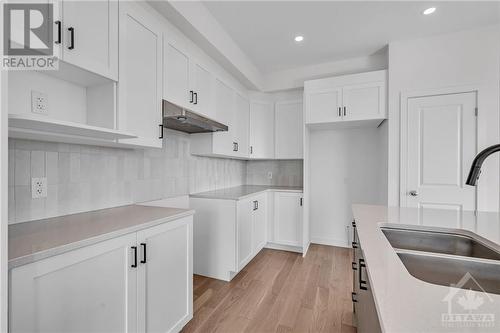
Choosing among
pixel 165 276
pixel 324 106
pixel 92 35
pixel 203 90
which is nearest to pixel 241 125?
pixel 203 90

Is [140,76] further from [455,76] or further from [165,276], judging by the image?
[455,76]

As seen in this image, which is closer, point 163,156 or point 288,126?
point 163,156

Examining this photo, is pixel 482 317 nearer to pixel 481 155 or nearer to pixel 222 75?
pixel 481 155

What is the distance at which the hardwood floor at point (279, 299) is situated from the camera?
1.78 metres

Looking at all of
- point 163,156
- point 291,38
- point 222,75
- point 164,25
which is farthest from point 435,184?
point 164,25

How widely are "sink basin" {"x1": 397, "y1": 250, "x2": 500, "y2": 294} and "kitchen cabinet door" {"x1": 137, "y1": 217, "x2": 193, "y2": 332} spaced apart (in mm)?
1299

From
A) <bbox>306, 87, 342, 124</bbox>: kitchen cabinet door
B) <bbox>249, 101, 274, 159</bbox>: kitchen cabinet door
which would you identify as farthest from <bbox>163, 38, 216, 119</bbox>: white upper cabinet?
<bbox>306, 87, 342, 124</bbox>: kitchen cabinet door

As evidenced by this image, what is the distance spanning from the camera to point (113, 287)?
115 centimetres

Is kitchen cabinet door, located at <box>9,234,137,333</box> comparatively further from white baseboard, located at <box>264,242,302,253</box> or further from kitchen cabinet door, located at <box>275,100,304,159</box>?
kitchen cabinet door, located at <box>275,100,304,159</box>

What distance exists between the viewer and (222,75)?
9.15 ft

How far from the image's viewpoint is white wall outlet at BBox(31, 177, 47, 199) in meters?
1.29

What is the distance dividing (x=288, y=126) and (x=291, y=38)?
128cm

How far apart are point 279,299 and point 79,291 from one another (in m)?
1.68

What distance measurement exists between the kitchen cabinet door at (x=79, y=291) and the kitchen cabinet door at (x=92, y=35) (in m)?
0.98
